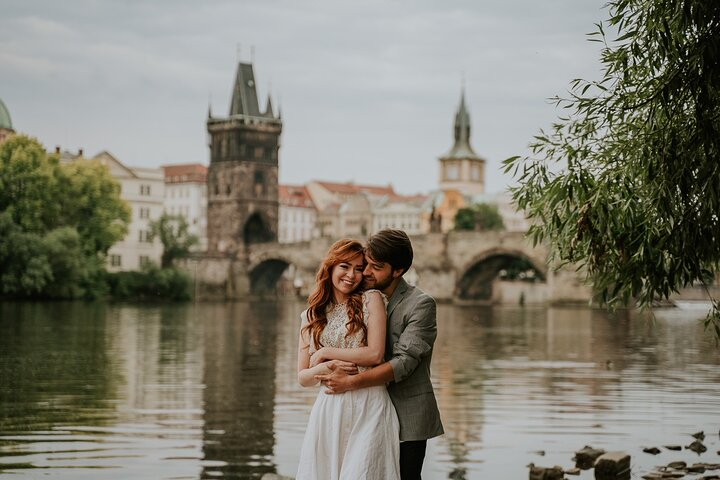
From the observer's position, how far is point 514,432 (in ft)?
42.6

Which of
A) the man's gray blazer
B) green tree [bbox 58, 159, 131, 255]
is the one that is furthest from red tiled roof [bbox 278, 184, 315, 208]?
the man's gray blazer

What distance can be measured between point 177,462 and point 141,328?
24.7 m

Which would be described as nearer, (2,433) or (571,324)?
(2,433)

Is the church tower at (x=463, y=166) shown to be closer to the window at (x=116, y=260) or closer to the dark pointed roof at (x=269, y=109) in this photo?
the dark pointed roof at (x=269, y=109)

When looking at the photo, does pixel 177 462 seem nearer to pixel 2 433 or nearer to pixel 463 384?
pixel 2 433

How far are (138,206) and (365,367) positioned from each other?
84.4 meters

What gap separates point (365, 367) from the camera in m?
5.35

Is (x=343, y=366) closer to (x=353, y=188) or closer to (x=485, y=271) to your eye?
(x=485, y=271)

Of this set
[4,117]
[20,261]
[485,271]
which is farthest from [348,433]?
[4,117]

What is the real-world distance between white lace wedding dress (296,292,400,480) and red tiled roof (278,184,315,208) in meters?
132

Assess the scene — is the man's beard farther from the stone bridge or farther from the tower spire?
the tower spire

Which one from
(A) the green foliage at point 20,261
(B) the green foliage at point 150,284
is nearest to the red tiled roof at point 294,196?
(B) the green foliage at point 150,284

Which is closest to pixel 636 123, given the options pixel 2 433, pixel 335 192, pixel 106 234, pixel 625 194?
pixel 625 194

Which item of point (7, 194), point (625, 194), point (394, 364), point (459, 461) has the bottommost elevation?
point (459, 461)
